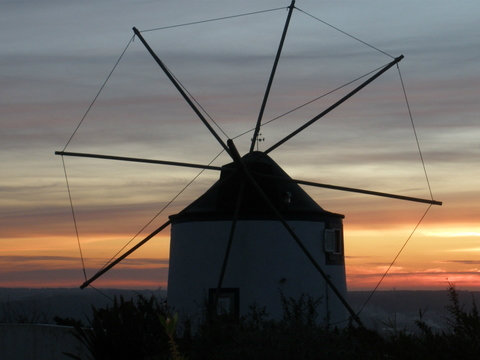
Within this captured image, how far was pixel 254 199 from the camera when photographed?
25.2 meters

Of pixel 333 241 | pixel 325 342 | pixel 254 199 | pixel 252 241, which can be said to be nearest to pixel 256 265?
pixel 252 241

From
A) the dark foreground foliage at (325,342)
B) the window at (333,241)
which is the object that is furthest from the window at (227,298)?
the dark foreground foliage at (325,342)

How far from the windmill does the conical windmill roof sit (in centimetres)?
3

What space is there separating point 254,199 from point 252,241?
1249 millimetres

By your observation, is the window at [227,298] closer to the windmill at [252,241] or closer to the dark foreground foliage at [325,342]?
the windmill at [252,241]

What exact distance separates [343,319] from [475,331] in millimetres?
13123

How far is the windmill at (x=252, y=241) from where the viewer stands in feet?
80.4

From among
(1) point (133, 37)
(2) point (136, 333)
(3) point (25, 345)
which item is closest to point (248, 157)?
(1) point (133, 37)

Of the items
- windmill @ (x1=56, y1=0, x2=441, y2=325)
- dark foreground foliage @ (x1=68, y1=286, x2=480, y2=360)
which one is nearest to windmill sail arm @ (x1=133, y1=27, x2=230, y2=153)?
windmill @ (x1=56, y1=0, x2=441, y2=325)

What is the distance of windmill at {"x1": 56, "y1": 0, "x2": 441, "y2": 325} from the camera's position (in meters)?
24.5

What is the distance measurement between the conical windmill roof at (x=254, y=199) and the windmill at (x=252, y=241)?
1.1 inches

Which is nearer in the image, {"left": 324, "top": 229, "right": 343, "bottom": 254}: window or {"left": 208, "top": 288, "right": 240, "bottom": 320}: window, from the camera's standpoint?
{"left": 208, "top": 288, "right": 240, "bottom": 320}: window

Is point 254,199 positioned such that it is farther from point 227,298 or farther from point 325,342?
point 325,342

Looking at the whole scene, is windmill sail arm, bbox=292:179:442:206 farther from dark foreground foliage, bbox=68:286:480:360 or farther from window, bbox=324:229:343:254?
dark foreground foliage, bbox=68:286:480:360
